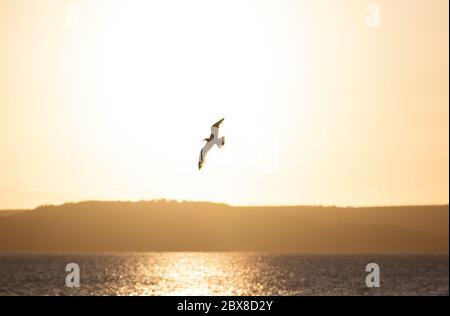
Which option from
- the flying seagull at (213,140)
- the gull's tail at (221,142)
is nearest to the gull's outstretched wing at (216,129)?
the flying seagull at (213,140)

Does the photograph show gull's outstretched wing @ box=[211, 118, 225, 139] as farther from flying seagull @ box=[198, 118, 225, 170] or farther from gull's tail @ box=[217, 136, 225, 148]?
gull's tail @ box=[217, 136, 225, 148]

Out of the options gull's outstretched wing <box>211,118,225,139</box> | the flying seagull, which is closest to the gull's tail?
the flying seagull

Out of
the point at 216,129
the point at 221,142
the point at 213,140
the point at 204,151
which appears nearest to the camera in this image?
the point at 204,151

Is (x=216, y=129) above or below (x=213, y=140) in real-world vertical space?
above

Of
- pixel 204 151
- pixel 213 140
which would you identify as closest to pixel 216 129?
pixel 213 140

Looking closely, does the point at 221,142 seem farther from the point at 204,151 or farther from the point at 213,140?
the point at 204,151

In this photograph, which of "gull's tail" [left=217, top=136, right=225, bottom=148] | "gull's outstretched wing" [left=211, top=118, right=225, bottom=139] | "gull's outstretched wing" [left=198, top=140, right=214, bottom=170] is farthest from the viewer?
"gull's tail" [left=217, top=136, right=225, bottom=148]

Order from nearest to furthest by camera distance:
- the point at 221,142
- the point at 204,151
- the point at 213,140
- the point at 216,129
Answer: the point at 204,151
the point at 216,129
the point at 213,140
the point at 221,142

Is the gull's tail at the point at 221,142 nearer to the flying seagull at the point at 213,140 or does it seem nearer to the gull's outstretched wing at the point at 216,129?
the flying seagull at the point at 213,140

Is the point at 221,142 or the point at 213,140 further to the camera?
the point at 221,142

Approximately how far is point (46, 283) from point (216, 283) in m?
38.2

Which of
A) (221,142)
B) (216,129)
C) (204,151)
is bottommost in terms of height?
(204,151)

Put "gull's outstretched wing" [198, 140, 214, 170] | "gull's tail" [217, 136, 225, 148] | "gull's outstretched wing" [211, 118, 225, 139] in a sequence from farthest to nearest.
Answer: "gull's tail" [217, 136, 225, 148] < "gull's outstretched wing" [211, 118, 225, 139] < "gull's outstretched wing" [198, 140, 214, 170]
